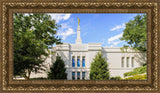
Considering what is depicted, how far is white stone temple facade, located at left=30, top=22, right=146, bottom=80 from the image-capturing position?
4.03 m

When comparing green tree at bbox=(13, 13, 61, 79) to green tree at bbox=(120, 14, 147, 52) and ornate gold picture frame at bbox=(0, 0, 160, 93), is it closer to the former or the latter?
ornate gold picture frame at bbox=(0, 0, 160, 93)

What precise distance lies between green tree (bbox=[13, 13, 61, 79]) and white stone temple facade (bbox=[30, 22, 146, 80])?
0.36 meters

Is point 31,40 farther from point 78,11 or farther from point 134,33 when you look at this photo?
point 134,33

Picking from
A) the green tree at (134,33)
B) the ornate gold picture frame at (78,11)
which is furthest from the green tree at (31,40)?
the green tree at (134,33)

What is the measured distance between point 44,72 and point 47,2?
7.48 ft

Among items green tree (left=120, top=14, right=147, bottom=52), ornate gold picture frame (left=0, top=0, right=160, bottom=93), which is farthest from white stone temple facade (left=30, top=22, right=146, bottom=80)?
ornate gold picture frame (left=0, top=0, right=160, bottom=93)

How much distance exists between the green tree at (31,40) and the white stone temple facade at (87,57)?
0.36 m

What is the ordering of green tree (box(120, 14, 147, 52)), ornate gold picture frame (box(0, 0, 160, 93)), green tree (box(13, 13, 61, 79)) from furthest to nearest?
green tree (box(120, 14, 147, 52))
green tree (box(13, 13, 61, 79))
ornate gold picture frame (box(0, 0, 160, 93))

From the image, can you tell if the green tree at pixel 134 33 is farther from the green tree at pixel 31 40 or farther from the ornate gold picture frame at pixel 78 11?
the green tree at pixel 31 40

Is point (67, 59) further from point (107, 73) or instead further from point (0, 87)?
point (0, 87)

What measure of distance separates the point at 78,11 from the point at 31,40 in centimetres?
191

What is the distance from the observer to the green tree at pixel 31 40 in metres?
3.42

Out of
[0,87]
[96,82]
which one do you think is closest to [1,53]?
[0,87]

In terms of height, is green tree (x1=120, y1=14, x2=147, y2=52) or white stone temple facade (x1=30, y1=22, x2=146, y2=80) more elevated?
green tree (x1=120, y1=14, x2=147, y2=52)
